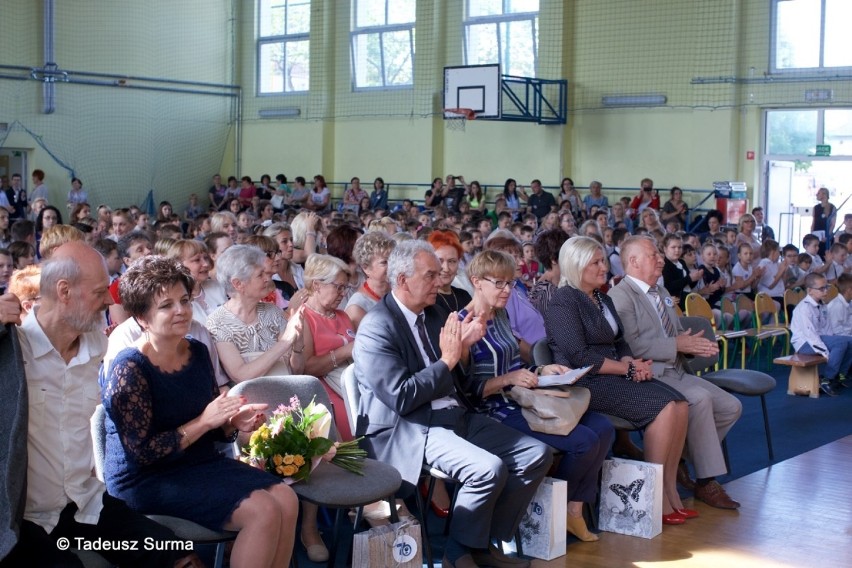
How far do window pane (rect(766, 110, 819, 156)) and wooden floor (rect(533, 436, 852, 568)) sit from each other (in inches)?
411

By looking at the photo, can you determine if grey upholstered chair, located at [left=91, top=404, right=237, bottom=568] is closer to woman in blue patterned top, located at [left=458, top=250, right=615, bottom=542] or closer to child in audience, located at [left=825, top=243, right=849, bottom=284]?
woman in blue patterned top, located at [left=458, top=250, right=615, bottom=542]

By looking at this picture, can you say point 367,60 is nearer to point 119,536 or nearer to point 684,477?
point 684,477

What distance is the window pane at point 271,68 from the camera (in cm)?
1973

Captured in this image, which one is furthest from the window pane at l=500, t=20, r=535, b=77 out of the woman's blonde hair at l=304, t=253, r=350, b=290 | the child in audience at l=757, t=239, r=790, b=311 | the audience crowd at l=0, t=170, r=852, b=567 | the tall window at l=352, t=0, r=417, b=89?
the woman's blonde hair at l=304, t=253, r=350, b=290

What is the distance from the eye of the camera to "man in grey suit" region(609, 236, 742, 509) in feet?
16.7

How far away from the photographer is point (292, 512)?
3254 mm

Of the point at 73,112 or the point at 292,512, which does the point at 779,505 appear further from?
the point at 73,112

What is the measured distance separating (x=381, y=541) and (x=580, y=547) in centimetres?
121

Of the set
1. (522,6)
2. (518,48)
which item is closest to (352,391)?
(518,48)

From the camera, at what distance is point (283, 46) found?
19656mm

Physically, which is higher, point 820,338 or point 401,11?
point 401,11

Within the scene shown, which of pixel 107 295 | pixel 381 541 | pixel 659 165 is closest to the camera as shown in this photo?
pixel 107 295

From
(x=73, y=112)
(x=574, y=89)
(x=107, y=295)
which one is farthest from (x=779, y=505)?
(x=73, y=112)

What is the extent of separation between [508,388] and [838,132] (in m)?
12.0
